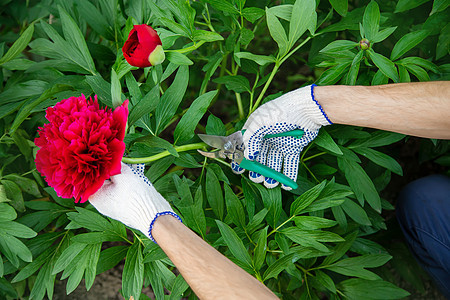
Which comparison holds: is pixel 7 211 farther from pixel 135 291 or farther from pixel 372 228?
pixel 372 228

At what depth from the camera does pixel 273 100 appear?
0.86m

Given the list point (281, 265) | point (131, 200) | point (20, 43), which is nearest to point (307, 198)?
point (281, 265)

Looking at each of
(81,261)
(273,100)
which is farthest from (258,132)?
(81,261)

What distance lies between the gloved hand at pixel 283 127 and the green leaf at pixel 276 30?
104 mm

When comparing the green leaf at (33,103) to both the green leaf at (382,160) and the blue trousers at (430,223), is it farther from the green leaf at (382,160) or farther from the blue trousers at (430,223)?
the blue trousers at (430,223)

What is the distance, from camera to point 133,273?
85cm

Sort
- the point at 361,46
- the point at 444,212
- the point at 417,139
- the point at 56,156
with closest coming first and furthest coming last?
the point at 56,156, the point at 361,46, the point at 444,212, the point at 417,139

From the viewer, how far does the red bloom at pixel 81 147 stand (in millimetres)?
595

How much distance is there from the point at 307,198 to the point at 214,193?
0.20 m

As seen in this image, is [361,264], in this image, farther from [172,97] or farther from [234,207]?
[172,97]

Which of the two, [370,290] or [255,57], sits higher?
[255,57]

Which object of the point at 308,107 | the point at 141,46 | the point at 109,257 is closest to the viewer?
the point at 141,46

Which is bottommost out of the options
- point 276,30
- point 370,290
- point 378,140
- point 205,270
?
point 370,290

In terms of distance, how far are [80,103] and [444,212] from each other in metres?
0.85
